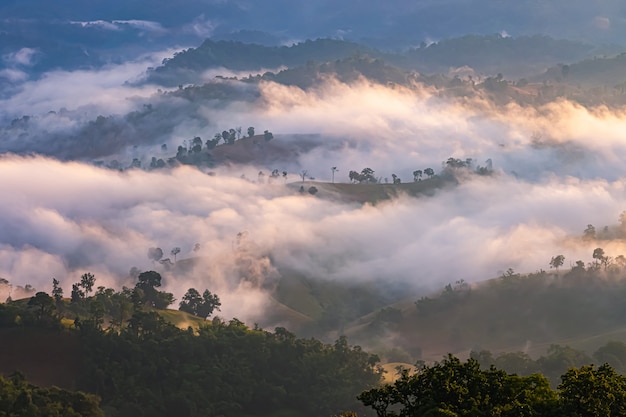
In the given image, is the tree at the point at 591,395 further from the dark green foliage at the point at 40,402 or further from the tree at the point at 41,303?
the tree at the point at 41,303

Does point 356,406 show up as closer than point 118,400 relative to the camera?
No

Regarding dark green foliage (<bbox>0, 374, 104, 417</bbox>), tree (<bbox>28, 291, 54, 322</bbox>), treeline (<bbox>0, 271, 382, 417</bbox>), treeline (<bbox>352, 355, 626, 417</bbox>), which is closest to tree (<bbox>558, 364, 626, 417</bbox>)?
treeline (<bbox>352, 355, 626, 417</bbox>)

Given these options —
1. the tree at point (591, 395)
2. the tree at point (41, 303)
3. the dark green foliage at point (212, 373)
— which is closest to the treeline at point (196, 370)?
the tree at point (41, 303)

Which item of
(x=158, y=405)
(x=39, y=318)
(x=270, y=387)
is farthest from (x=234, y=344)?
(x=39, y=318)

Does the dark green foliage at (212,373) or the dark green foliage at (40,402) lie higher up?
the dark green foliage at (212,373)

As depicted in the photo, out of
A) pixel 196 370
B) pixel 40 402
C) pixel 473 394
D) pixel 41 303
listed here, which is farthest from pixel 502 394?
pixel 41 303

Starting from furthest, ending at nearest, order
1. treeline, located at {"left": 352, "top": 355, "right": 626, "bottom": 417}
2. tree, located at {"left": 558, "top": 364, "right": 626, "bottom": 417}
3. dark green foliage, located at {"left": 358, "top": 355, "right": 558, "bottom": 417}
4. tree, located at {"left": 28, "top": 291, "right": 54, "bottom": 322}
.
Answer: tree, located at {"left": 28, "top": 291, "right": 54, "bottom": 322}
dark green foliage, located at {"left": 358, "top": 355, "right": 558, "bottom": 417}
treeline, located at {"left": 352, "top": 355, "right": 626, "bottom": 417}
tree, located at {"left": 558, "top": 364, "right": 626, "bottom": 417}

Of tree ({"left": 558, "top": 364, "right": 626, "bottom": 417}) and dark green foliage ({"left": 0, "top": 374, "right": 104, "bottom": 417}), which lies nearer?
tree ({"left": 558, "top": 364, "right": 626, "bottom": 417})

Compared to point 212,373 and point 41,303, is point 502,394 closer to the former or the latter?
point 212,373

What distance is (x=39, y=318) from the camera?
190 meters

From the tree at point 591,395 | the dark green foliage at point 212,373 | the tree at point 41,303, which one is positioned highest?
the tree at point 41,303

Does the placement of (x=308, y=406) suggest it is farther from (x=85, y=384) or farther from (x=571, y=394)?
(x=571, y=394)

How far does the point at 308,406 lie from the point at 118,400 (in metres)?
42.8

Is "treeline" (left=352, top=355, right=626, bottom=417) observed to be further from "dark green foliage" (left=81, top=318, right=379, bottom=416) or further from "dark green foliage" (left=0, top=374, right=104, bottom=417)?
"dark green foliage" (left=81, top=318, right=379, bottom=416)
